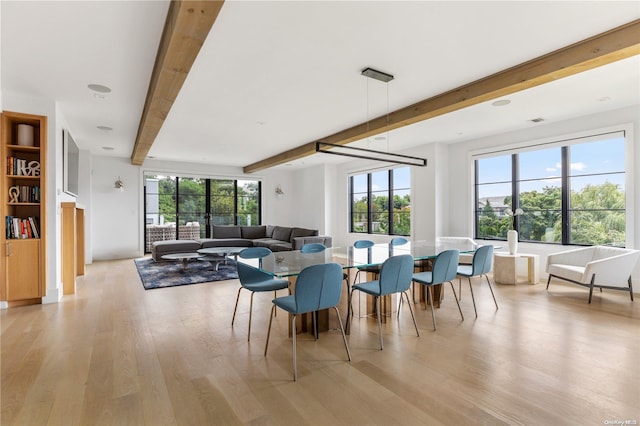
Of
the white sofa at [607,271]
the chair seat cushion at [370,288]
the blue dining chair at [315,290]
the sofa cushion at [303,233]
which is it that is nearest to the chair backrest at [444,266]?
the chair seat cushion at [370,288]

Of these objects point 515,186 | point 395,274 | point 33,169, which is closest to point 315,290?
point 395,274

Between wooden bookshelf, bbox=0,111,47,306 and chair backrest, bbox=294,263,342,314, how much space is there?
3771mm

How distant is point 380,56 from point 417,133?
10.7ft

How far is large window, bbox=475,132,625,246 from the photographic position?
4867 mm

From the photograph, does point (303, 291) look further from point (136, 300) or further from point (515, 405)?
Answer: point (136, 300)

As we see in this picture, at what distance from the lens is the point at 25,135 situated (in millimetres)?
4098

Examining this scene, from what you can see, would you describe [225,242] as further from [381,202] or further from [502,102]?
[502,102]

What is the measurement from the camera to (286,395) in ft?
6.80

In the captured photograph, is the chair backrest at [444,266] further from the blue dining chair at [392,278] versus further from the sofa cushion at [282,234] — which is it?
the sofa cushion at [282,234]

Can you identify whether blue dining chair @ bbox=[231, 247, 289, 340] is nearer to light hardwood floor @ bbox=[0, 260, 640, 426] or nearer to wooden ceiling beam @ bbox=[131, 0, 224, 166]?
light hardwood floor @ bbox=[0, 260, 640, 426]

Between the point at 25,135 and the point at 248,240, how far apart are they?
5.01 m

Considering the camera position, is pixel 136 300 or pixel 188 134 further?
pixel 188 134

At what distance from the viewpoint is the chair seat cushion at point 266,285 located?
9.92 feet

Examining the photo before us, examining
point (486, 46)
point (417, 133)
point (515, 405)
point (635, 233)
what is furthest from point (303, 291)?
point (635, 233)
